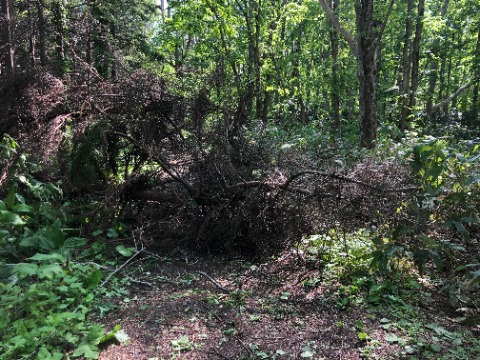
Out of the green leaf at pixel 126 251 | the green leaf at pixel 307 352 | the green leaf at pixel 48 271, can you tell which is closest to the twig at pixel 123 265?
the green leaf at pixel 126 251

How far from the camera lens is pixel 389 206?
415cm

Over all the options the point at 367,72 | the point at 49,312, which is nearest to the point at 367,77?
the point at 367,72

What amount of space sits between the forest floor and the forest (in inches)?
0.7

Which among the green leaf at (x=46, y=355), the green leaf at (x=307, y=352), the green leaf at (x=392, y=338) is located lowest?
the green leaf at (x=307, y=352)

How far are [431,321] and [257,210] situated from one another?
2192mm

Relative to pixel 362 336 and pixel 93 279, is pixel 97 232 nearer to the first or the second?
pixel 93 279

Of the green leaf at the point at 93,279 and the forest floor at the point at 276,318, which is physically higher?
the green leaf at the point at 93,279

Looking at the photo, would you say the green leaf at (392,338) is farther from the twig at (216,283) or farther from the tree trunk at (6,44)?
the tree trunk at (6,44)

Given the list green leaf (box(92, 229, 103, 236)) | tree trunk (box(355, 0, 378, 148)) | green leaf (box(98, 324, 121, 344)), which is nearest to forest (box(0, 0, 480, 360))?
green leaf (box(98, 324, 121, 344))

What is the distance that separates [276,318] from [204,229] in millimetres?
1673

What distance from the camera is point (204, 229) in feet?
16.1

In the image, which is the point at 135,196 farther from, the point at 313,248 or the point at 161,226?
the point at 313,248

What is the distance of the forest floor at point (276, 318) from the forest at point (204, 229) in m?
0.02

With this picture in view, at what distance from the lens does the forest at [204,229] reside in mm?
3287
